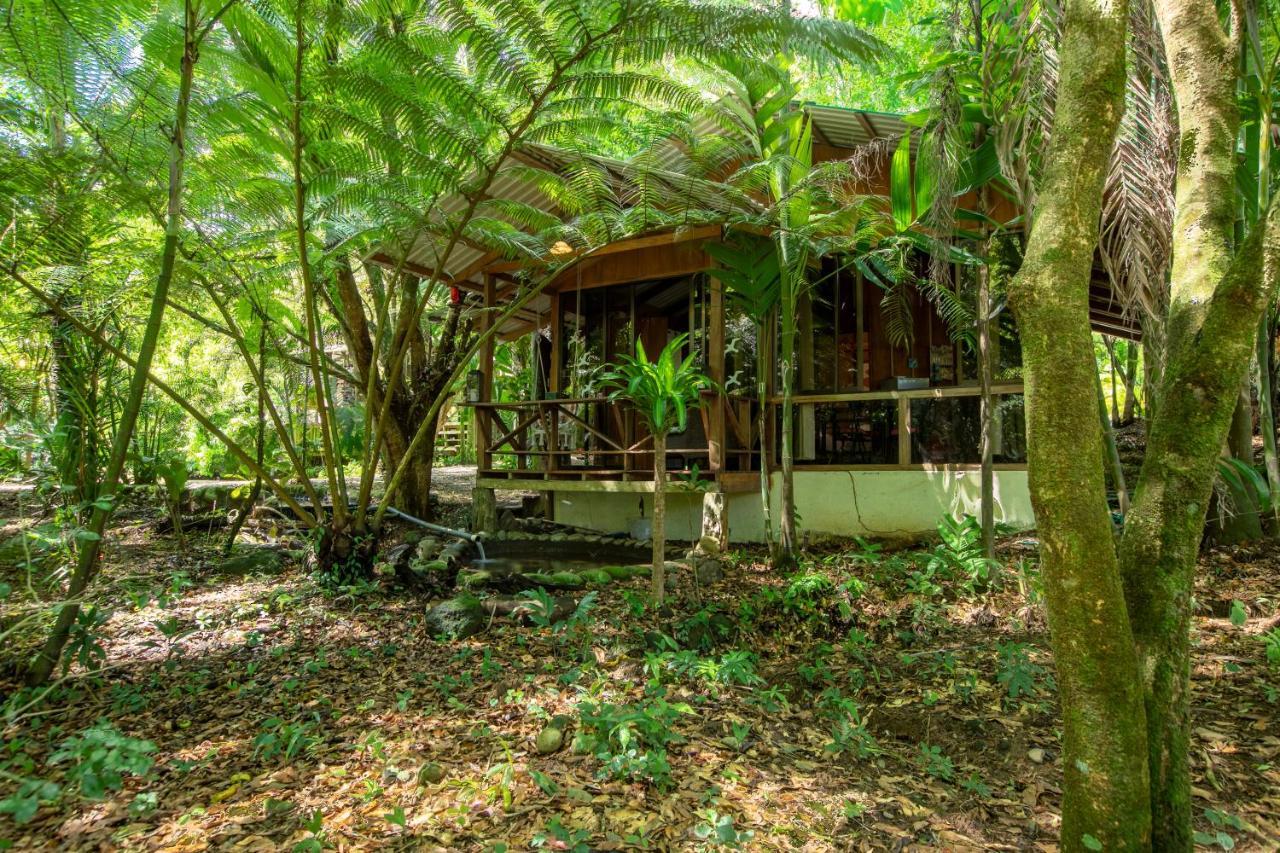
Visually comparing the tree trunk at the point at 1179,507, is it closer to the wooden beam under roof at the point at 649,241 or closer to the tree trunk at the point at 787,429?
the tree trunk at the point at 787,429

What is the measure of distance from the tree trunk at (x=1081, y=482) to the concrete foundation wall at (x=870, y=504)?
4.28m

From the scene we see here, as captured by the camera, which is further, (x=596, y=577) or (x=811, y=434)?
(x=811, y=434)

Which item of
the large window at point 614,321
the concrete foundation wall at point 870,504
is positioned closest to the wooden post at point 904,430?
the concrete foundation wall at point 870,504

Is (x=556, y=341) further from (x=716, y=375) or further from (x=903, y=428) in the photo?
(x=903, y=428)

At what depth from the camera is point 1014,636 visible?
11.7 feet

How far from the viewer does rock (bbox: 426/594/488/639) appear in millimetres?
3602

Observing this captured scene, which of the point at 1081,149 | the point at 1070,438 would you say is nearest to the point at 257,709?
the point at 1070,438

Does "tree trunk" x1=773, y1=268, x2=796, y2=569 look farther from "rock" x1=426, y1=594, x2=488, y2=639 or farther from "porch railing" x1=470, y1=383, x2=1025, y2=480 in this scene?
"rock" x1=426, y1=594, x2=488, y2=639

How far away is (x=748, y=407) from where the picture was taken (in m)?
7.10

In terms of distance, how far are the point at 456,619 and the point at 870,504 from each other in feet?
13.6

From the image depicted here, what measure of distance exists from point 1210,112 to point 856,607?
9.82 ft

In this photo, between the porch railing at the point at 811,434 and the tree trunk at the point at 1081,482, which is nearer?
the tree trunk at the point at 1081,482

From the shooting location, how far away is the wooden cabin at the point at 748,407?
6074 millimetres

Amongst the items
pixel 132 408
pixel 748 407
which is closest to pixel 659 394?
pixel 132 408
